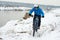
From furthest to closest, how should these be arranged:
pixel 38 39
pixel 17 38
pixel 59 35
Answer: pixel 17 38 < pixel 38 39 < pixel 59 35

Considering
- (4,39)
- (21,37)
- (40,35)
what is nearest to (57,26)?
(40,35)

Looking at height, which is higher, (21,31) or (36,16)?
(36,16)

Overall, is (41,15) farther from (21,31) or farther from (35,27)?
(21,31)

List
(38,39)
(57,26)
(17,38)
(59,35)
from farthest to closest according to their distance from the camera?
(57,26), (17,38), (38,39), (59,35)

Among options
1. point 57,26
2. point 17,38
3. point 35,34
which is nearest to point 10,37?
point 17,38

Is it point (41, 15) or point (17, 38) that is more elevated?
point (41, 15)

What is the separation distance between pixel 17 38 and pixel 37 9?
1.88 m

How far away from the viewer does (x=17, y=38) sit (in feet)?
43.8

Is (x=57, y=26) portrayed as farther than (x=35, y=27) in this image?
Yes

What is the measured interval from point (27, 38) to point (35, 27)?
769mm

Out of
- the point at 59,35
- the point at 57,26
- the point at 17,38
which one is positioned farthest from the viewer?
the point at 57,26

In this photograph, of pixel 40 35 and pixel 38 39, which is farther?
pixel 40 35

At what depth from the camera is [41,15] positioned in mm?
13484

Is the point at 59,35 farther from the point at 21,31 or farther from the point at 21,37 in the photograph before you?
the point at 21,31
